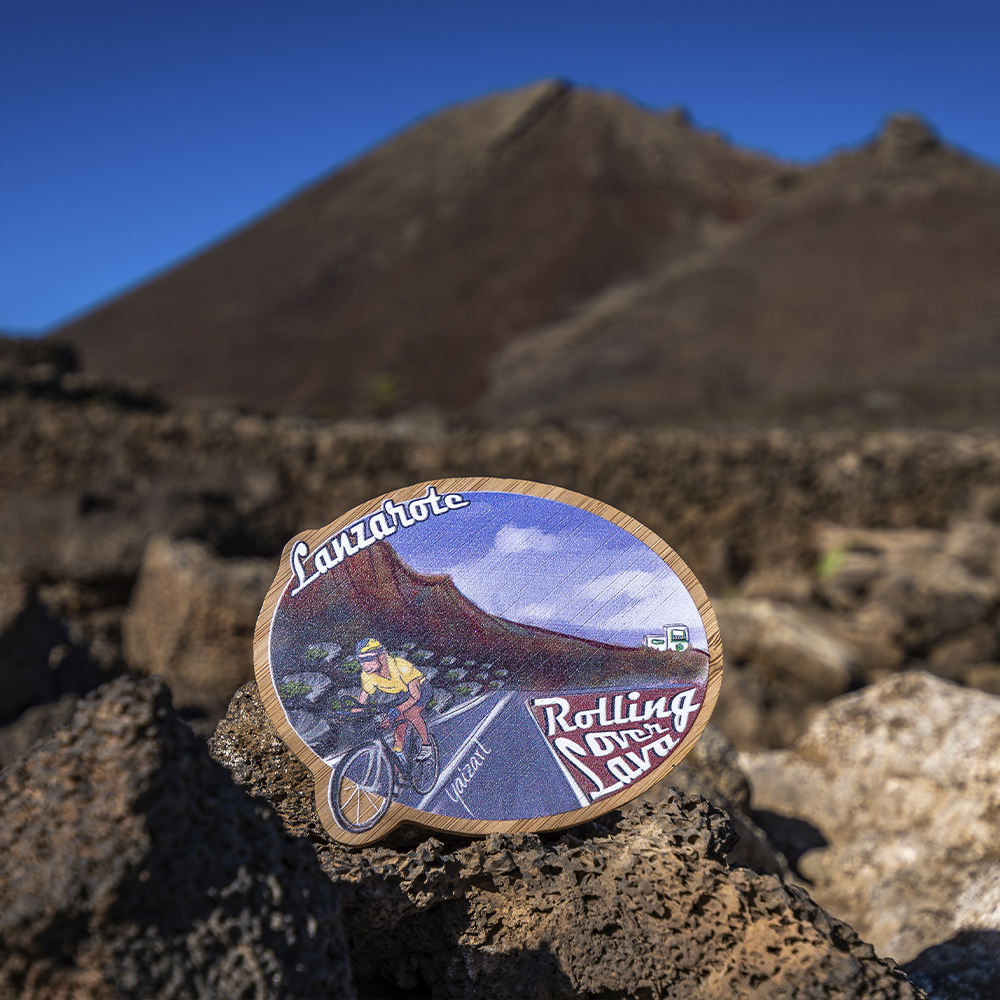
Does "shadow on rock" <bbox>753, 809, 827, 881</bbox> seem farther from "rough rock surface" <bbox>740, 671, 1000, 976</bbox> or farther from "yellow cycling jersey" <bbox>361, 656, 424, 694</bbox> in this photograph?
"yellow cycling jersey" <bbox>361, 656, 424, 694</bbox>

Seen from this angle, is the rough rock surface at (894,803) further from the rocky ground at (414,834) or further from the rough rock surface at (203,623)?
the rough rock surface at (203,623)

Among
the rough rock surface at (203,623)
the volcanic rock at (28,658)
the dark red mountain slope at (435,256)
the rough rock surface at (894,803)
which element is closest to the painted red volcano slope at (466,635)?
the rough rock surface at (894,803)

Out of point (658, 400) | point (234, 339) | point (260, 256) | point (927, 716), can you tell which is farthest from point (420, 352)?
point (927, 716)

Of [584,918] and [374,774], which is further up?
[374,774]

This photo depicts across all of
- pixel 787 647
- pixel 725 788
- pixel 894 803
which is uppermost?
pixel 787 647

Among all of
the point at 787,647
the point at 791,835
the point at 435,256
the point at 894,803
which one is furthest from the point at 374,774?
the point at 435,256

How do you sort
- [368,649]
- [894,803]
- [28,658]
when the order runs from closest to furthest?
[368,649]
[894,803]
[28,658]
